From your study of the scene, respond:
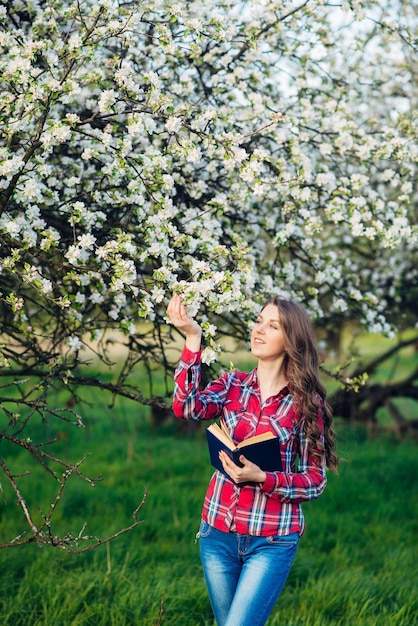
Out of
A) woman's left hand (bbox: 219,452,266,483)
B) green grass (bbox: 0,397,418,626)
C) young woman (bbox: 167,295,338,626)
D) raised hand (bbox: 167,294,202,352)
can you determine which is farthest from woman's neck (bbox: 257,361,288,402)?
green grass (bbox: 0,397,418,626)

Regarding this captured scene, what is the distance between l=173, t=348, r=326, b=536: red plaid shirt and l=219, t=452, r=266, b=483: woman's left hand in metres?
0.06

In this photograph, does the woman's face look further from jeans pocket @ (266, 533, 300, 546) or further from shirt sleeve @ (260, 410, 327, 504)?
jeans pocket @ (266, 533, 300, 546)

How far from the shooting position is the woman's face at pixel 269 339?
345 centimetres

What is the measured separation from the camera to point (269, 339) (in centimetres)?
346

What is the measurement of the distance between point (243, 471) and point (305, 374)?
582mm

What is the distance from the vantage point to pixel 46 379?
4.19 meters

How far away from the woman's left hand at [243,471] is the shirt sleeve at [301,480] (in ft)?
0.18

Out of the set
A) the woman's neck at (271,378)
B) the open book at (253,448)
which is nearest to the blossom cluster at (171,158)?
the woman's neck at (271,378)

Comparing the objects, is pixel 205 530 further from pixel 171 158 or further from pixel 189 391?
pixel 171 158

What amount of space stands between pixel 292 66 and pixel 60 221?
225 cm

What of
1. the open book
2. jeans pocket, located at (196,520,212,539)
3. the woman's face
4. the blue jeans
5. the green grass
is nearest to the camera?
the open book

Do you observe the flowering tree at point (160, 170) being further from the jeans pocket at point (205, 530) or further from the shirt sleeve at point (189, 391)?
the jeans pocket at point (205, 530)

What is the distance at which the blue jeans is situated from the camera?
10.3ft

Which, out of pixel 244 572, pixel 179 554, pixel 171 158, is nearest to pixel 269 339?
pixel 244 572
